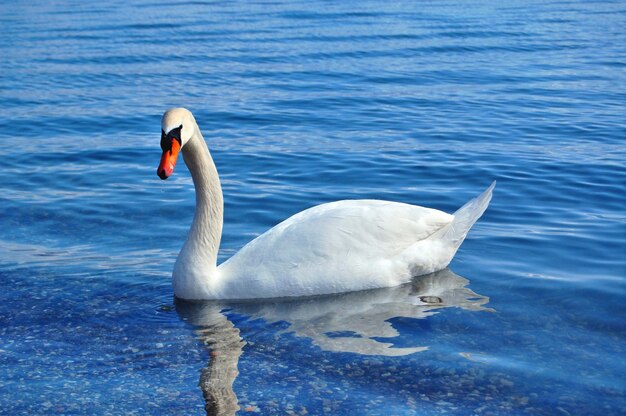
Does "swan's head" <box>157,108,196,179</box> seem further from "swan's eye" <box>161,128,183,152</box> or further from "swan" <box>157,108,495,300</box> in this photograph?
"swan" <box>157,108,495,300</box>

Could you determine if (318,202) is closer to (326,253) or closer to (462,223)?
(462,223)

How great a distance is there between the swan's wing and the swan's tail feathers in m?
0.29

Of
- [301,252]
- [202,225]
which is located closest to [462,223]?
[301,252]

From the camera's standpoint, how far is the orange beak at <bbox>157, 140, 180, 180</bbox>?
22.2 ft

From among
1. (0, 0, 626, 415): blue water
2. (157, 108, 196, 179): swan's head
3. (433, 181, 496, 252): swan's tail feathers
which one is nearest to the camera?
(0, 0, 626, 415): blue water

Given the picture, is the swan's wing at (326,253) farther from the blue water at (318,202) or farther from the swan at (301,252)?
the blue water at (318,202)

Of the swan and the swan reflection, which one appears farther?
the swan

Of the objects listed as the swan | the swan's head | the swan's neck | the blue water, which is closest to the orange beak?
the swan's head

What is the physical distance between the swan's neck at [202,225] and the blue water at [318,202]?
0.29 m

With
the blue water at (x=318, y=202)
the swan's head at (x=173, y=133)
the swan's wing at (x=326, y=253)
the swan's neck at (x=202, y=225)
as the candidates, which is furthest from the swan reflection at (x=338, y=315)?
the swan's head at (x=173, y=133)

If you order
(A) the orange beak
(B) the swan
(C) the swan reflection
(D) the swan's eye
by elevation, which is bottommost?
(C) the swan reflection

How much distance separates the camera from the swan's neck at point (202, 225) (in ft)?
25.6

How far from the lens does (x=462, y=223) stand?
27.8 ft

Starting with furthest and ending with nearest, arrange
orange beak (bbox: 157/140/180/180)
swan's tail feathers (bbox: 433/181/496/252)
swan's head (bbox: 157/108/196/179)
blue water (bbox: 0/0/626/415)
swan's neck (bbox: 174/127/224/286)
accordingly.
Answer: swan's tail feathers (bbox: 433/181/496/252) → swan's neck (bbox: 174/127/224/286) → swan's head (bbox: 157/108/196/179) → orange beak (bbox: 157/140/180/180) → blue water (bbox: 0/0/626/415)
